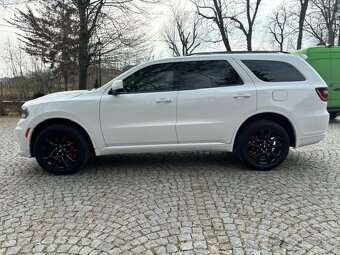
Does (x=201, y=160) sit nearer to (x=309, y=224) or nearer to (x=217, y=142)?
(x=217, y=142)

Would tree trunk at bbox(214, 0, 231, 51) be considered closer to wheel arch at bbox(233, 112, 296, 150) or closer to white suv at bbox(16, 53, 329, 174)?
white suv at bbox(16, 53, 329, 174)

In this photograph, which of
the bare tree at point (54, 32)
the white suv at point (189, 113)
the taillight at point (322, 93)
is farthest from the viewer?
the bare tree at point (54, 32)

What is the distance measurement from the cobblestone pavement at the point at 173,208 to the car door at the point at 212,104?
2.10ft

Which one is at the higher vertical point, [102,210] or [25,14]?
[25,14]

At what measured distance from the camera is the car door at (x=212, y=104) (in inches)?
178

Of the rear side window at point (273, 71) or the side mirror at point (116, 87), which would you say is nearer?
the side mirror at point (116, 87)

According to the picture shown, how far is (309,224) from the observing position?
3014 millimetres

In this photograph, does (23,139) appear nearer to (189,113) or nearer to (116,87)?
(116,87)

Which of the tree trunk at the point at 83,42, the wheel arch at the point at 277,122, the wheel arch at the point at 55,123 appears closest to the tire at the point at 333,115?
the wheel arch at the point at 277,122

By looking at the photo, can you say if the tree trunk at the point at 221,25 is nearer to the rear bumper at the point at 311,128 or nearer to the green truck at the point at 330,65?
the green truck at the point at 330,65

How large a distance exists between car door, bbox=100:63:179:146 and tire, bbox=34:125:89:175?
439 millimetres

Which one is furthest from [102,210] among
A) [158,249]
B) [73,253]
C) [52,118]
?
[52,118]

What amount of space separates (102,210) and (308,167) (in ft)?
11.2

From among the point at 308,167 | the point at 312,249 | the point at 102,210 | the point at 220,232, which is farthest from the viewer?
the point at 308,167
